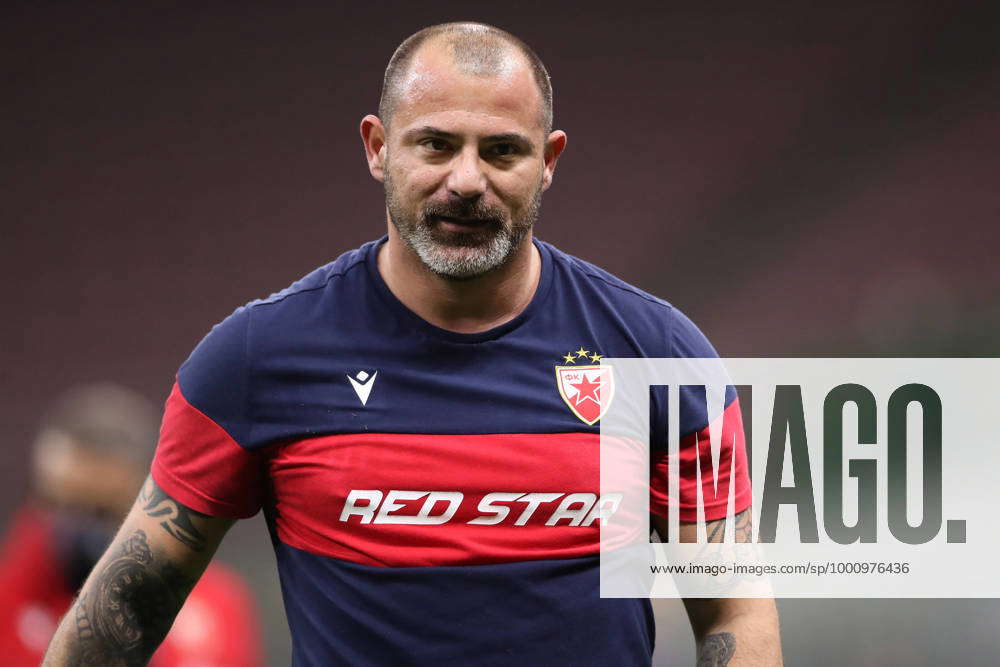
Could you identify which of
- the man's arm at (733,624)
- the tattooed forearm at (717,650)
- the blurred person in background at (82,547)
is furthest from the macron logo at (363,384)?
the blurred person in background at (82,547)

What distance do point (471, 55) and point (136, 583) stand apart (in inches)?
33.2

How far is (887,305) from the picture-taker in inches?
147

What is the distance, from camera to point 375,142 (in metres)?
1.67

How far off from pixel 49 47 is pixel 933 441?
310 cm

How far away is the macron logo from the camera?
1.59 m

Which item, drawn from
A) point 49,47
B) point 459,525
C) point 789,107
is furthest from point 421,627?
point 49,47

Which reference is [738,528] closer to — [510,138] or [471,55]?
[510,138]

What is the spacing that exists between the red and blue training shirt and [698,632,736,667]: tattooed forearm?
0.07 metres

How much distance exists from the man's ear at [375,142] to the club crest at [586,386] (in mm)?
369

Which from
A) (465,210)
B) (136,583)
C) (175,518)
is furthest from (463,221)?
(136,583)

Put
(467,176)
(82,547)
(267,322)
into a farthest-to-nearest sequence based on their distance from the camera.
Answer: (82,547), (267,322), (467,176)

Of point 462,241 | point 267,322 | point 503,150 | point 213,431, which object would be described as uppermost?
point 503,150

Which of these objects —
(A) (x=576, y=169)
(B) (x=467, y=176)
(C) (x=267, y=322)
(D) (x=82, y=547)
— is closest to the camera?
(B) (x=467, y=176)

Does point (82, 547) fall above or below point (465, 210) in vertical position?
below
